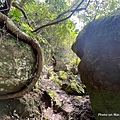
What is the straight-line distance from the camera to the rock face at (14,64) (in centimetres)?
262

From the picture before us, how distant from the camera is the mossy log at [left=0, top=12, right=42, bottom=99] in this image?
2.64 meters

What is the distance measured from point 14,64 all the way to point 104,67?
5.44 ft

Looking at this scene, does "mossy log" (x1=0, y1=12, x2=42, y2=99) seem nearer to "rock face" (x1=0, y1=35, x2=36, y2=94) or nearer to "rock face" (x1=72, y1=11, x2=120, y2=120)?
"rock face" (x1=0, y1=35, x2=36, y2=94)

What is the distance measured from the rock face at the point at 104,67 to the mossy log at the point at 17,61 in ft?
3.53

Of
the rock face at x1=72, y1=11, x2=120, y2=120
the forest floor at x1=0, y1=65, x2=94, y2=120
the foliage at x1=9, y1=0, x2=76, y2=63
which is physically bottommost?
the forest floor at x1=0, y1=65, x2=94, y2=120

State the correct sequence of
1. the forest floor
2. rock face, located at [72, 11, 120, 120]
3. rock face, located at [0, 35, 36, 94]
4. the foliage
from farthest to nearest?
the foliage < the forest floor < rock face, located at [0, 35, 36, 94] < rock face, located at [72, 11, 120, 120]

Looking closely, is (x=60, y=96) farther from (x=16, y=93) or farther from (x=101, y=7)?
(x=101, y=7)

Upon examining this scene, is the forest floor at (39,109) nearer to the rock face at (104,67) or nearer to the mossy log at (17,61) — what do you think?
the mossy log at (17,61)

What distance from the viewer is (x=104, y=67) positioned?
2.36 metres

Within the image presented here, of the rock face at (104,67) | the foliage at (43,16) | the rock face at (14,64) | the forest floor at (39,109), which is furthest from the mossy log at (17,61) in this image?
the rock face at (104,67)

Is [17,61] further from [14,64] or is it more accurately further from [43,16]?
[43,16]

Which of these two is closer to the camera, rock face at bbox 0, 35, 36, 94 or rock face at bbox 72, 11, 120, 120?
rock face at bbox 72, 11, 120, 120

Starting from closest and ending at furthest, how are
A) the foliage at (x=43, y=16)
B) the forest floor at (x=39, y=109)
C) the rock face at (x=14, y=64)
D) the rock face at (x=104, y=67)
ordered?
the rock face at (x=104, y=67)
the rock face at (x=14, y=64)
the forest floor at (x=39, y=109)
the foliage at (x=43, y=16)

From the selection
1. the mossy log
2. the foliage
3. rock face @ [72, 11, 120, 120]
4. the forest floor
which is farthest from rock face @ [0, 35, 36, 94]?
rock face @ [72, 11, 120, 120]
